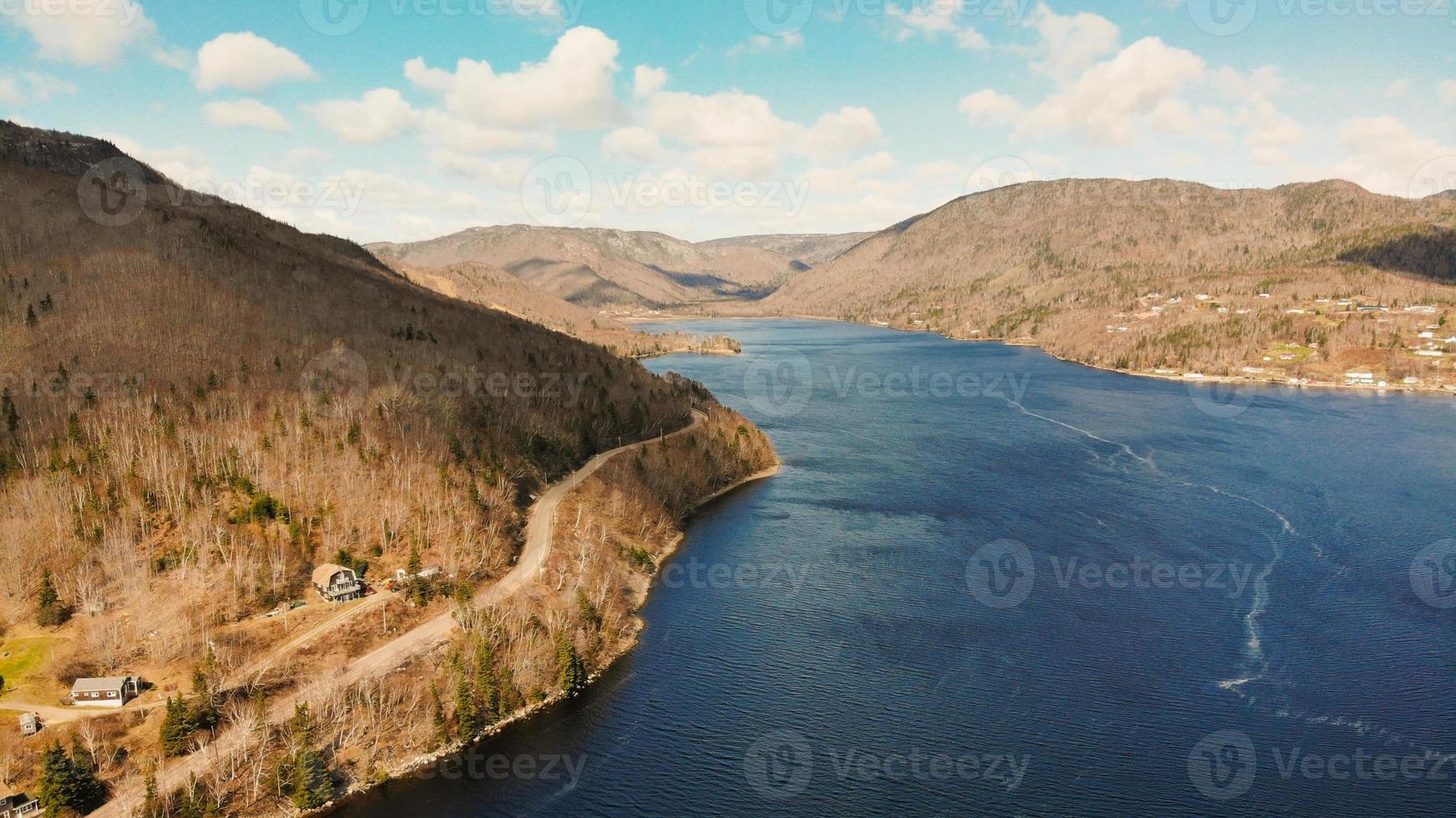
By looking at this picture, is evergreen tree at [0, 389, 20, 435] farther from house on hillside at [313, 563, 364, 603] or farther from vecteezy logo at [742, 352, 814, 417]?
vecteezy logo at [742, 352, 814, 417]

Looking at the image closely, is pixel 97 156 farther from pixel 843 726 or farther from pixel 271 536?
pixel 843 726

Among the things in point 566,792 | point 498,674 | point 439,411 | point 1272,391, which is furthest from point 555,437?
point 1272,391

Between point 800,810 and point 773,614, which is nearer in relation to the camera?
point 800,810

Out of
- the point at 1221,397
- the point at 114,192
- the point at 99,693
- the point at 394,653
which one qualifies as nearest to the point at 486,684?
the point at 394,653

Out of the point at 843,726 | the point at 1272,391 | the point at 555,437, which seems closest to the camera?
the point at 843,726
